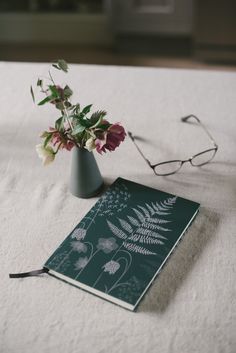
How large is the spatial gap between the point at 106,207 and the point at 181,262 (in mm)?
181

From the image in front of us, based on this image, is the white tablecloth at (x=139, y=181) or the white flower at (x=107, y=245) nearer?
the white tablecloth at (x=139, y=181)

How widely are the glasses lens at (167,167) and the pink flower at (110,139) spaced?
196 mm

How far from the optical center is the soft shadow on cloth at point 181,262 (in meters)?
0.75

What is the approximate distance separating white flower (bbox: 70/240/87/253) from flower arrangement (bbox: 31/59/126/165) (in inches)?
6.1

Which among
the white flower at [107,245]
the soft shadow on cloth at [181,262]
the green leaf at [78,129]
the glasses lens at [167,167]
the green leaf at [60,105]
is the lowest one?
the soft shadow on cloth at [181,262]

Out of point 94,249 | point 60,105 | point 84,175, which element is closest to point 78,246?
point 94,249

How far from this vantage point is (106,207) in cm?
89

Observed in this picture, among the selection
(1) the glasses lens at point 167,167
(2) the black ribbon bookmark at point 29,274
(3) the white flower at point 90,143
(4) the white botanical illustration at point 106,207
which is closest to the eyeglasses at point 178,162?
(1) the glasses lens at point 167,167

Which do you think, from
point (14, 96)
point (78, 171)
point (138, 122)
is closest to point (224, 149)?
point (138, 122)

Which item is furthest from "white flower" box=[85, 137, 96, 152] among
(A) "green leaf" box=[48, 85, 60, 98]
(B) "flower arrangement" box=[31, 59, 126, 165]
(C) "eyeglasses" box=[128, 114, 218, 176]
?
(C) "eyeglasses" box=[128, 114, 218, 176]

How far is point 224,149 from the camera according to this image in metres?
1.04

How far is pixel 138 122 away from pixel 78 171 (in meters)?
0.29

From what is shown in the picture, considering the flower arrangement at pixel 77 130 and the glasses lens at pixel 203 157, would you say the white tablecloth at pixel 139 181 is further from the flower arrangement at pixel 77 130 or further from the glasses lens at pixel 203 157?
the flower arrangement at pixel 77 130

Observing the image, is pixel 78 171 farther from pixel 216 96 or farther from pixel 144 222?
pixel 216 96
